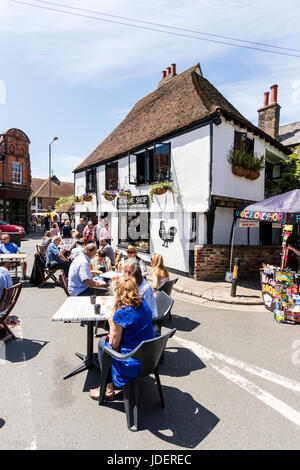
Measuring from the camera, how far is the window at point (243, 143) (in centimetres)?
1034

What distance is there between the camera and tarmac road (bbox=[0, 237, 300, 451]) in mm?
2588

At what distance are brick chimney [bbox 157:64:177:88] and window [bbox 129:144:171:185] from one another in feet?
19.3

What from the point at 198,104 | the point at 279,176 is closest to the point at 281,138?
the point at 279,176

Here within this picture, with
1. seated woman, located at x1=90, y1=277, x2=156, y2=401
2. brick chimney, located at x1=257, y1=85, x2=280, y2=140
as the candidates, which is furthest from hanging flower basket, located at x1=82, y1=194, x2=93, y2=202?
seated woman, located at x1=90, y1=277, x2=156, y2=401

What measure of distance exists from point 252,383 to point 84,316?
238cm

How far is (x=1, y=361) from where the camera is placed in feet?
12.9

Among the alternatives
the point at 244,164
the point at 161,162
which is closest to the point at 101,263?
the point at 161,162

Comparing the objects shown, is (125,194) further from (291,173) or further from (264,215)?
(291,173)

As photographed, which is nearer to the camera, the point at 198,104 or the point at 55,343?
the point at 55,343

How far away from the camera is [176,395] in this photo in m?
3.29

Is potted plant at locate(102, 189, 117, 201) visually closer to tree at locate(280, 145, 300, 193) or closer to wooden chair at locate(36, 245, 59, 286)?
wooden chair at locate(36, 245, 59, 286)

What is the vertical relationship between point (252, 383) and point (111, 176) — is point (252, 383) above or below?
below
